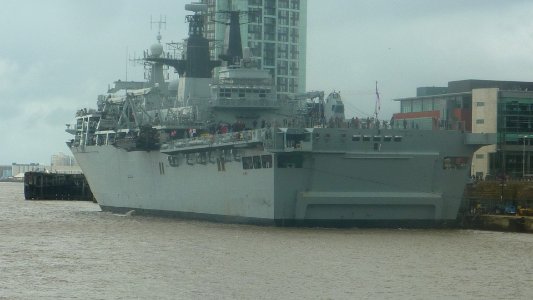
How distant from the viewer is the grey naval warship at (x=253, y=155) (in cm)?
4844

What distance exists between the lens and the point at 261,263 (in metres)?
36.9

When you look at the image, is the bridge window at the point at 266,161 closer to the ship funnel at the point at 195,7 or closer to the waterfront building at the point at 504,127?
the ship funnel at the point at 195,7

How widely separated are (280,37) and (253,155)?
63.3 meters

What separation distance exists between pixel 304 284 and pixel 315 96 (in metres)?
30.9

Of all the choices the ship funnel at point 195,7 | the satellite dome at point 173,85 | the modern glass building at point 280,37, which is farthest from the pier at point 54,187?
the ship funnel at point 195,7

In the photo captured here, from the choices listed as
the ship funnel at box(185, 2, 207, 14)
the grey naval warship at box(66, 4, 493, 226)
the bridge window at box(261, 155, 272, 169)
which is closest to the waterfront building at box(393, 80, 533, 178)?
the ship funnel at box(185, 2, 207, 14)

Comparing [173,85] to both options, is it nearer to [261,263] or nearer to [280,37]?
[261,263]

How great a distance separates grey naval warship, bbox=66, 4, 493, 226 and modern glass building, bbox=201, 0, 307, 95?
3934cm

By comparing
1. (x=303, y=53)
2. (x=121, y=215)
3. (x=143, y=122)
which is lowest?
(x=121, y=215)

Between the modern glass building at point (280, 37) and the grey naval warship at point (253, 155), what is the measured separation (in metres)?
39.3

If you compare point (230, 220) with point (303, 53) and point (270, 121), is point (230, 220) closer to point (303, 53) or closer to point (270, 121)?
point (270, 121)

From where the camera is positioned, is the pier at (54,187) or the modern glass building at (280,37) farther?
the modern glass building at (280,37)

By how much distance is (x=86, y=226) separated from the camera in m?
55.3

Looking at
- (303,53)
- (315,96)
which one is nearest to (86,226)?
(315,96)
